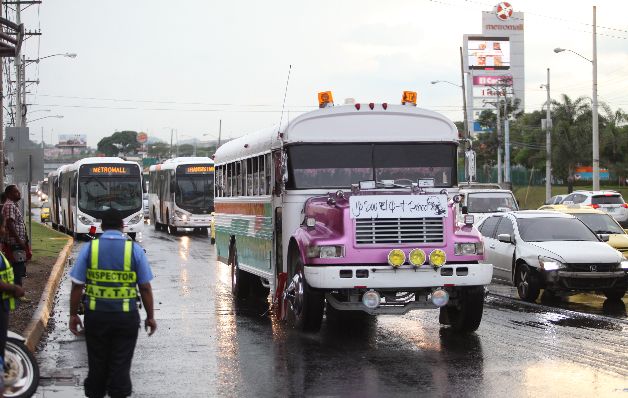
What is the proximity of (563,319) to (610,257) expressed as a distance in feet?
8.85

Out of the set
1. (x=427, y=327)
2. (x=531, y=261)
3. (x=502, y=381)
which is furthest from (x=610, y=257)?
(x=502, y=381)

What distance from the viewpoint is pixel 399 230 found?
12.8 metres

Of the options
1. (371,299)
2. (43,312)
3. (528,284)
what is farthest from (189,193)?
(371,299)

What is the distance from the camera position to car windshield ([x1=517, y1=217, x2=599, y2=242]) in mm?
18656

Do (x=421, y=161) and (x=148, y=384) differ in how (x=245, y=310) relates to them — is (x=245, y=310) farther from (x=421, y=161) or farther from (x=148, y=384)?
(x=148, y=384)

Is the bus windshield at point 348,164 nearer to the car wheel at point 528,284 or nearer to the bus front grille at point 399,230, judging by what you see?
the bus front grille at point 399,230

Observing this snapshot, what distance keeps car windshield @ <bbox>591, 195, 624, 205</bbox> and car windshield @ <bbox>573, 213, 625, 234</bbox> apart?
828 inches

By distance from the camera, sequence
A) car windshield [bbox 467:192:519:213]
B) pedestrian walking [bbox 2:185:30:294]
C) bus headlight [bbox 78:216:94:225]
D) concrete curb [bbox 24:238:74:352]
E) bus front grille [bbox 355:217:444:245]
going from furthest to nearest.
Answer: bus headlight [bbox 78:216:94:225] < car windshield [bbox 467:192:519:213] < pedestrian walking [bbox 2:185:30:294] < concrete curb [bbox 24:238:74:352] < bus front grille [bbox 355:217:444:245]

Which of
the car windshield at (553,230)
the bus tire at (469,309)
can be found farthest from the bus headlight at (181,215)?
the bus tire at (469,309)

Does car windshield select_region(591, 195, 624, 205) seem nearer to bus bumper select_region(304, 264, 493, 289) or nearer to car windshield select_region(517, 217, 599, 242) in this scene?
Answer: car windshield select_region(517, 217, 599, 242)

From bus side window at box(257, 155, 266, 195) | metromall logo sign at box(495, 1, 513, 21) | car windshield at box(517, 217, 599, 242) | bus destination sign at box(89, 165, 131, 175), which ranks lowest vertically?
car windshield at box(517, 217, 599, 242)

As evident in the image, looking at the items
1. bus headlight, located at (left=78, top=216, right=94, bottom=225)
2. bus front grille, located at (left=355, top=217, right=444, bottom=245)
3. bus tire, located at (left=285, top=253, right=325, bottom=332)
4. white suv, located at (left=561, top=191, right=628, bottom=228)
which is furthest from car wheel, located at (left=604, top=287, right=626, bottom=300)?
bus headlight, located at (left=78, top=216, right=94, bottom=225)

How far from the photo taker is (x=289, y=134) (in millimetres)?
14203

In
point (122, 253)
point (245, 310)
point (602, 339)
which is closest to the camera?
point (122, 253)
